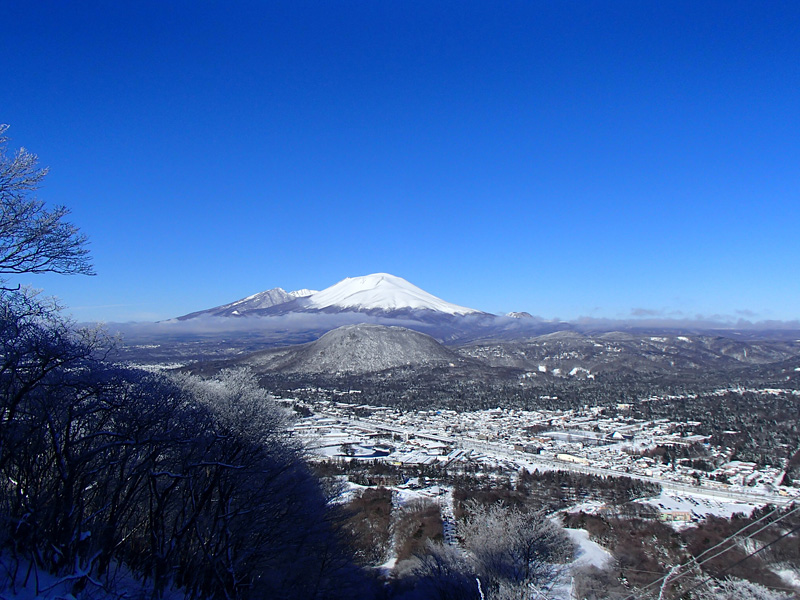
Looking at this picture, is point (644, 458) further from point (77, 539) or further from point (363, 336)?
point (363, 336)

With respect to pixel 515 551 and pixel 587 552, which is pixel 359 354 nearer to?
pixel 587 552

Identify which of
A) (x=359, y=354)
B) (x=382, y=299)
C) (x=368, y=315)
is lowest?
(x=359, y=354)

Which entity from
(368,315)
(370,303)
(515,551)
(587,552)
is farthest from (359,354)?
(370,303)

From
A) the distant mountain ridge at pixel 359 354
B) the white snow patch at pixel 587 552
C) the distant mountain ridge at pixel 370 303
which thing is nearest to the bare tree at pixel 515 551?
the white snow patch at pixel 587 552

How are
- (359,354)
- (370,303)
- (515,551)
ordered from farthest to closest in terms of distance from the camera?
(370,303) → (359,354) → (515,551)

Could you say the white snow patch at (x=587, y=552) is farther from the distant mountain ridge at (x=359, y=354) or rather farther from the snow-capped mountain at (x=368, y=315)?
the snow-capped mountain at (x=368, y=315)

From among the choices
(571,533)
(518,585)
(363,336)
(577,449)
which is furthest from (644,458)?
(363,336)

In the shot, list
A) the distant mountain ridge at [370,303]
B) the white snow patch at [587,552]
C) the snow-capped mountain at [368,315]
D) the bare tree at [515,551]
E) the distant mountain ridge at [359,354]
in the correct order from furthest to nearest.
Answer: the distant mountain ridge at [370,303] → the snow-capped mountain at [368,315] → the distant mountain ridge at [359,354] → the white snow patch at [587,552] → the bare tree at [515,551]

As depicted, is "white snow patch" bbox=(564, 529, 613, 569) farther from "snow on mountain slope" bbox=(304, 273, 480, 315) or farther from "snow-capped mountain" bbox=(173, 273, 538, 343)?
"snow on mountain slope" bbox=(304, 273, 480, 315)
